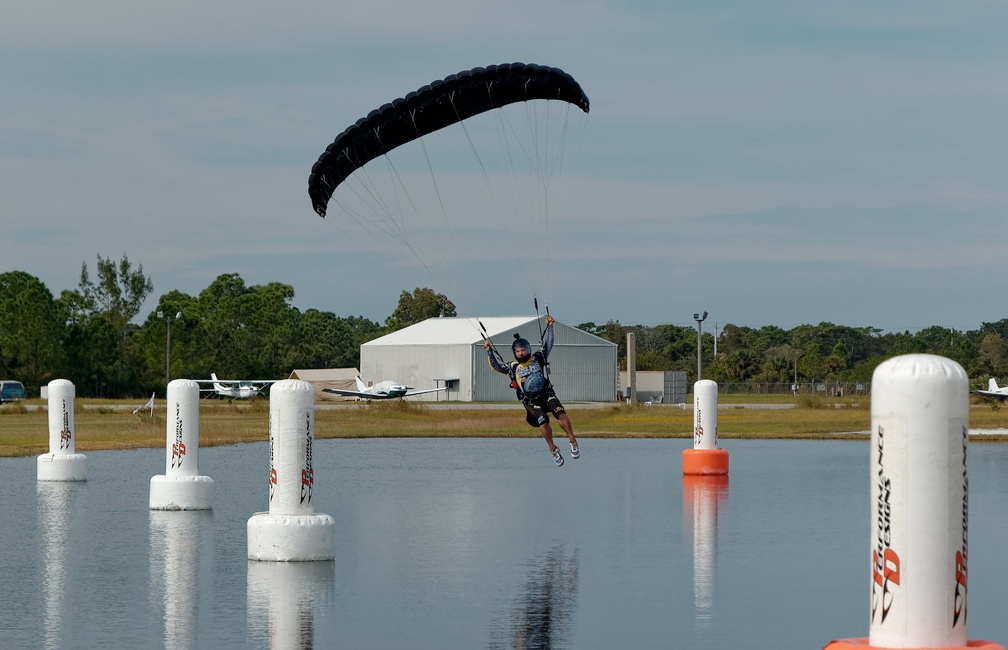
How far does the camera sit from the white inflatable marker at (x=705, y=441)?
90.9 feet

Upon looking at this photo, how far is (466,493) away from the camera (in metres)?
24.7

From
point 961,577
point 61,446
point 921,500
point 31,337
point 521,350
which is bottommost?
point 61,446

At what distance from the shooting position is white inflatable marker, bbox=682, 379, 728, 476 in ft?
90.9

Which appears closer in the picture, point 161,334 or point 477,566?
point 477,566

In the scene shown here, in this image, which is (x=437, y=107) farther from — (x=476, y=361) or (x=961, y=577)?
(x=476, y=361)

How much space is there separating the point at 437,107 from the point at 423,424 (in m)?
32.6

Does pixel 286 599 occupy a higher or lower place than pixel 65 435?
lower

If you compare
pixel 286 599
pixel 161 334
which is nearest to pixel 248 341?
pixel 161 334

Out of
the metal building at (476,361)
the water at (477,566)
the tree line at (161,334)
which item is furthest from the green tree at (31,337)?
the water at (477,566)

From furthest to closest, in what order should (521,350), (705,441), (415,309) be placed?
(415,309), (705,441), (521,350)

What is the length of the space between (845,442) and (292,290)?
11377cm

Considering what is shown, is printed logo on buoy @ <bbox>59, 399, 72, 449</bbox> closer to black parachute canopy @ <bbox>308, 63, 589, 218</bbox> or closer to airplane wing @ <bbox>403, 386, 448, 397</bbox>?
black parachute canopy @ <bbox>308, 63, 589, 218</bbox>

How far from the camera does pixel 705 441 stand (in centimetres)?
2820

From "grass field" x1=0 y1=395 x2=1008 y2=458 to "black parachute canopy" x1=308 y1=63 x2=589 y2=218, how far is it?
14431 mm
